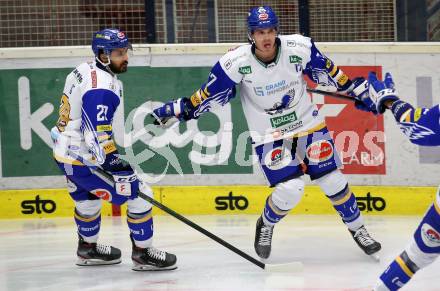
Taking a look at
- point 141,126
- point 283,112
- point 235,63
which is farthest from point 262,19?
point 141,126

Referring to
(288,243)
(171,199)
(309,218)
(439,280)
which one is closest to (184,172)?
Result: (171,199)

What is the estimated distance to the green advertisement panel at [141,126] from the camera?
770 centimetres

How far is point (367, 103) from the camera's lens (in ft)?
18.4

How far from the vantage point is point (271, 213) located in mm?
5711

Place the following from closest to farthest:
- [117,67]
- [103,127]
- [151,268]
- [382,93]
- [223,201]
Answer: [382,93], [103,127], [117,67], [151,268], [223,201]

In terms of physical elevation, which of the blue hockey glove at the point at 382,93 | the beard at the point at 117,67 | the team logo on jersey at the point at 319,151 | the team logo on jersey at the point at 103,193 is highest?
the beard at the point at 117,67

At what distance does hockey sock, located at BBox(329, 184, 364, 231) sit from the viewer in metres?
5.65

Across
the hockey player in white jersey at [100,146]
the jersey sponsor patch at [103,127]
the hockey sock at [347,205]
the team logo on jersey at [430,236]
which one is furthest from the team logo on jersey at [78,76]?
the team logo on jersey at [430,236]

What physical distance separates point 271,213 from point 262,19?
1230 millimetres

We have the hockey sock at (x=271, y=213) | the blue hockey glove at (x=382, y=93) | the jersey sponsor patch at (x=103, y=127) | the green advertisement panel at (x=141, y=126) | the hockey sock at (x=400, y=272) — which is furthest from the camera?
the green advertisement panel at (x=141, y=126)

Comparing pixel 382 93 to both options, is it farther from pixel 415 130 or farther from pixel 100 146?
pixel 100 146

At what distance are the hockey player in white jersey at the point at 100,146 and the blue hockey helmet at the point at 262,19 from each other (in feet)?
2.51

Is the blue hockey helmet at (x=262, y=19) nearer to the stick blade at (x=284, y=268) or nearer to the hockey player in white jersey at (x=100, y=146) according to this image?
the hockey player in white jersey at (x=100, y=146)

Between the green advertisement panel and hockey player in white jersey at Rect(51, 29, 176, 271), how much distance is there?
2.09 meters
